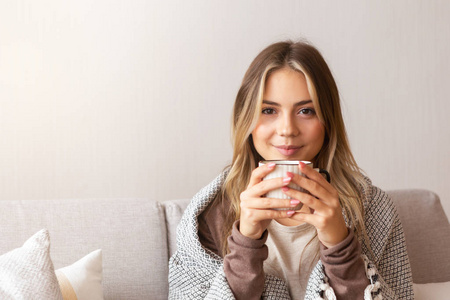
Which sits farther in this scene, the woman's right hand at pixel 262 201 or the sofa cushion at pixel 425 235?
the sofa cushion at pixel 425 235

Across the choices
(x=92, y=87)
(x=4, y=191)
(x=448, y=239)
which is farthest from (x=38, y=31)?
(x=448, y=239)

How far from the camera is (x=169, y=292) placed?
1.53 m

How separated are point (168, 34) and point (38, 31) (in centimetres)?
44

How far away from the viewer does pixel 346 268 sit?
1301 millimetres

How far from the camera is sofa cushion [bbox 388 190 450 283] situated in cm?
175

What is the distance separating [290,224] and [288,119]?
305 millimetres

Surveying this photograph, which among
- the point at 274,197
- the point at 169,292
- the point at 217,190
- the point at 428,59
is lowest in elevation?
the point at 169,292

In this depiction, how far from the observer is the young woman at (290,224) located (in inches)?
52.0

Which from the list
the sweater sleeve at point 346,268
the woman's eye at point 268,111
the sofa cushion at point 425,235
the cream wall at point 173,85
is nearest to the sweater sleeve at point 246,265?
the sweater sleeve at point 346,268

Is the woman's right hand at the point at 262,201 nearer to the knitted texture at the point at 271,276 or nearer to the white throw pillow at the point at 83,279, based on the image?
the knitted texture at the point at 271,276

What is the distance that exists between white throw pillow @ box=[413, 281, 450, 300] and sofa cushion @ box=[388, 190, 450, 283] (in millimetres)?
124

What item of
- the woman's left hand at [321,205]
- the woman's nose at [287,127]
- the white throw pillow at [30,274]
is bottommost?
the white throw pillow at [30,274]

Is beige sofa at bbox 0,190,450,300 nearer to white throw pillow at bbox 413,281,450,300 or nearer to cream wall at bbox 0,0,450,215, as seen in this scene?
white throw pillow at bbox 413,281,450,300

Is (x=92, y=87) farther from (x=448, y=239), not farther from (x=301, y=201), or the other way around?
(x=448, y=239)
